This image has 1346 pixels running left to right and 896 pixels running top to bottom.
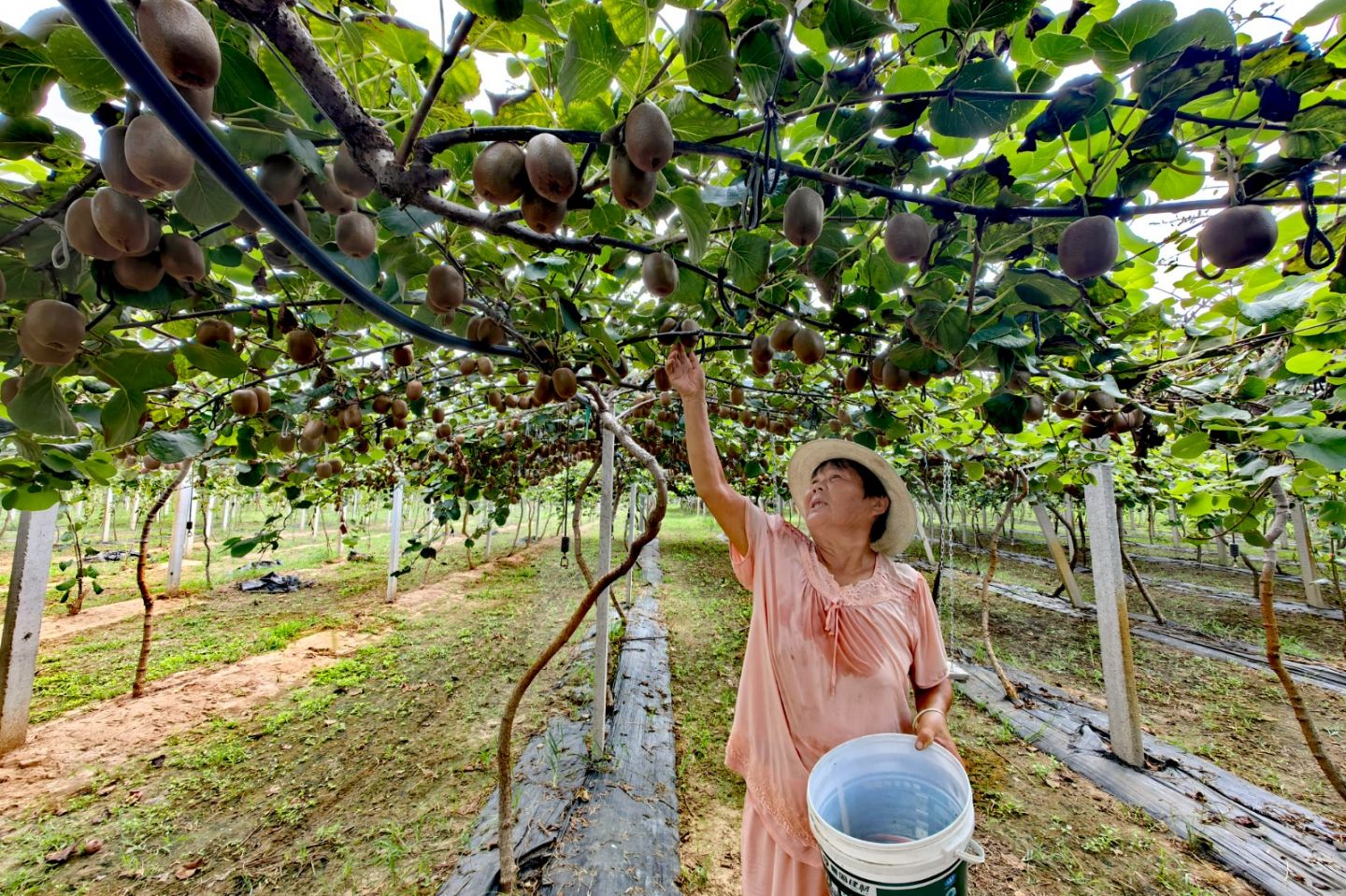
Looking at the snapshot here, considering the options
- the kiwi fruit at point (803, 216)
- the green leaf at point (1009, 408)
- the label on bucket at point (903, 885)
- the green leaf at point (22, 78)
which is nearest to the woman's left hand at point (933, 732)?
the label on bucket at point (903, 885)

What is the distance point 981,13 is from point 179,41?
1.01m

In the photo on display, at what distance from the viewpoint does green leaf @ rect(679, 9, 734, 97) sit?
0.71 metres

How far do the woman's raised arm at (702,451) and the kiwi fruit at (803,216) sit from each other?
834mm

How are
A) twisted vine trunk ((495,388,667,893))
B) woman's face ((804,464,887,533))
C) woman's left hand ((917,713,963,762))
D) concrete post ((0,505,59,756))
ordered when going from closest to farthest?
woman's left hand ((917,713,963,762)), woman's face ((804,464,887,533)), twisted vine trunk ((495,388,667,893)), concrete post ((0,505,59,756))

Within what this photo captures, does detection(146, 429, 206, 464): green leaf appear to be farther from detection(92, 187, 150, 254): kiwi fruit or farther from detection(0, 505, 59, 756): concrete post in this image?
detection(0, 505, 59, 756): concrete post

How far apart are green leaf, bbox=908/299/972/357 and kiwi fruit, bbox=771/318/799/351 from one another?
14.2 inches

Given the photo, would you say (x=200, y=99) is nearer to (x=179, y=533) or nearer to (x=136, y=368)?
(x=136, y=368)

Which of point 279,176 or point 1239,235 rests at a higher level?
point 279,176

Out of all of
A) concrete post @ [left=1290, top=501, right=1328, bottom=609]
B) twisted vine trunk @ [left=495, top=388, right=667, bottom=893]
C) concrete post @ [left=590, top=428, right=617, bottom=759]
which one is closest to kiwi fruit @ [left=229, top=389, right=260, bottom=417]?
twisted vine trunk @ [left=495, top=388, right=667, bottom=893]

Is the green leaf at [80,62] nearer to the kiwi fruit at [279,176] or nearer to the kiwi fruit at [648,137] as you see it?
the kiwi fruit at [279,176]

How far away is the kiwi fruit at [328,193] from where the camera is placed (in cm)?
87

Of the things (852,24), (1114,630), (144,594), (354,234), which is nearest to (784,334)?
(852,24)

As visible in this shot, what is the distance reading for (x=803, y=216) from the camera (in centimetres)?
95

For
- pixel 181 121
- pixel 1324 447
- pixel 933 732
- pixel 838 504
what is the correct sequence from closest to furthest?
pixel 181 121 < pixel 1324 447 < pixel 933 732 < pixel 838 504
